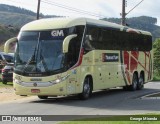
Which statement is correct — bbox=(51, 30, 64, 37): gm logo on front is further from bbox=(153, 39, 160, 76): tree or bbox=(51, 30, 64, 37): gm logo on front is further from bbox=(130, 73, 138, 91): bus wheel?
bbox=(153, 39, 160, 76): tree

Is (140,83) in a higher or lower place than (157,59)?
lower

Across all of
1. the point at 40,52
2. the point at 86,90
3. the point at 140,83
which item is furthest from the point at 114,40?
the point at 40,52

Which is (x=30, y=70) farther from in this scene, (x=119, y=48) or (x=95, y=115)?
(x=119, y=48)

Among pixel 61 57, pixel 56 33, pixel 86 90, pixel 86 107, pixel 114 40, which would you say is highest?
pixel 56 33

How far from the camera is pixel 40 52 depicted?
19.5 meters

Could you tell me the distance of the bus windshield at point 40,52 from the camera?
19.2 m

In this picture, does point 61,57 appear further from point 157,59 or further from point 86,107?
point 157,59

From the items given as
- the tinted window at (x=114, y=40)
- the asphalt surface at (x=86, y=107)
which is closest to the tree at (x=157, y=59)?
the tinted window at (x=114, y=40)

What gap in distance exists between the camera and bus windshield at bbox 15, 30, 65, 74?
63.0 ft

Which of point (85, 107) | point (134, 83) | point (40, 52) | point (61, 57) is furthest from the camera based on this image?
point (134, 83)

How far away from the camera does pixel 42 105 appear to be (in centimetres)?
1859

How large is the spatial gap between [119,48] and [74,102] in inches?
240

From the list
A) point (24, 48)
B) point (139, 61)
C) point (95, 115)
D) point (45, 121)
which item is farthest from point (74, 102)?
point (139, 61)

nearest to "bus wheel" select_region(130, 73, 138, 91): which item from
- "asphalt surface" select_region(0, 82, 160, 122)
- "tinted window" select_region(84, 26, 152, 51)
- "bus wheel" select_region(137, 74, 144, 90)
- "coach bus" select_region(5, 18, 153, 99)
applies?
"bus wheel" select_region(137, 74, 144, 90)
